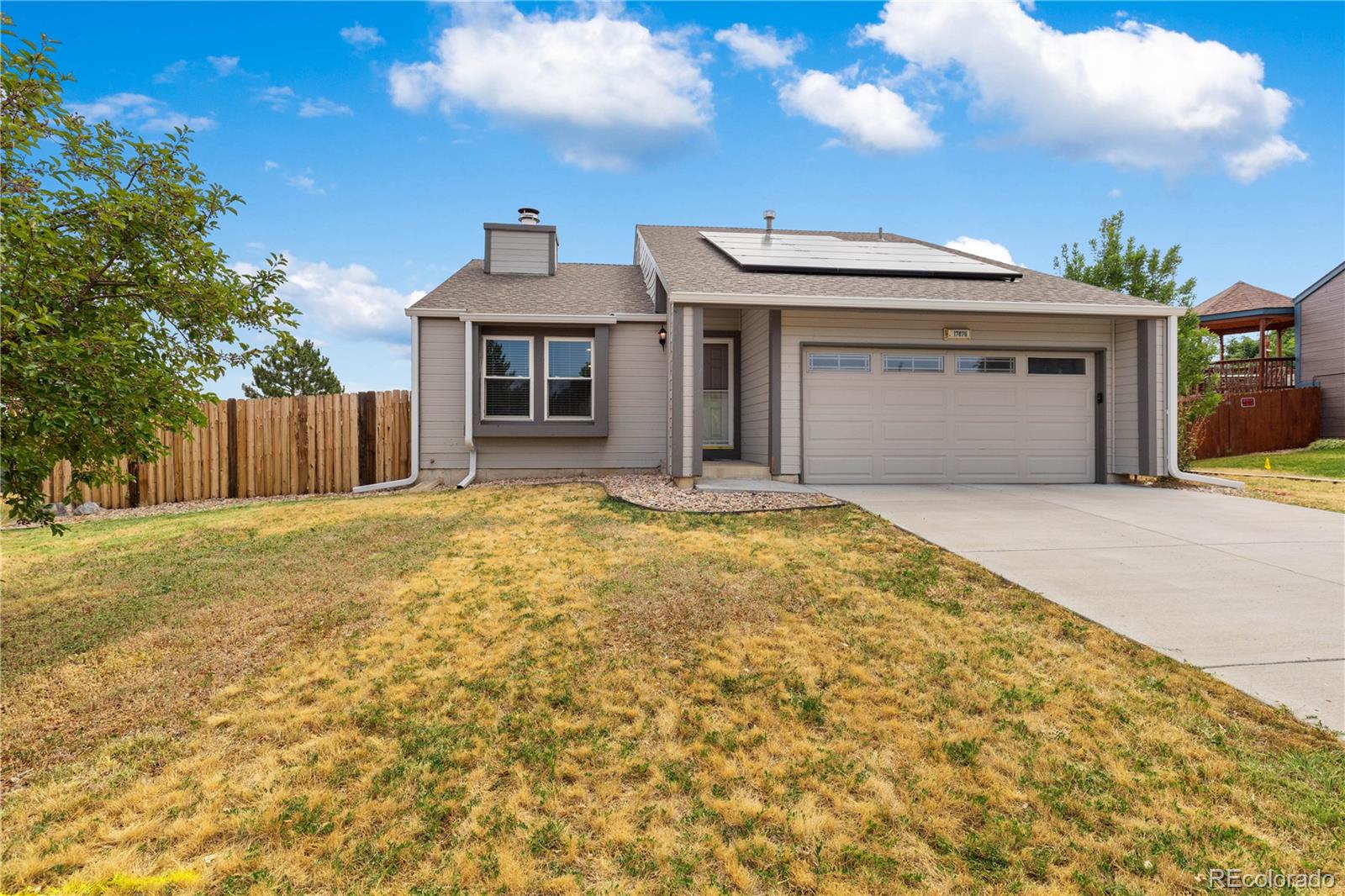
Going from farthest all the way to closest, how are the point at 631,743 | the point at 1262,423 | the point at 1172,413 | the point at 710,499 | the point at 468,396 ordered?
the point at 1262,423 → the point at 468,396 → the point at 1172,413 → the point at 710,499 → the point at 631,743

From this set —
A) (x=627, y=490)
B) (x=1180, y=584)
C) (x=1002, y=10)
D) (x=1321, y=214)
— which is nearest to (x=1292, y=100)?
(x=1321, y=214)

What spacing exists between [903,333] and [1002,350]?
172 centimetres

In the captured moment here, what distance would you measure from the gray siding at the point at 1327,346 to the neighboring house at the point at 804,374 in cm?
1455

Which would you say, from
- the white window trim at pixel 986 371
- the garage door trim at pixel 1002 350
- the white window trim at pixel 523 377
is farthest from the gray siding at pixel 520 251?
the white window trim at pixel 986 371

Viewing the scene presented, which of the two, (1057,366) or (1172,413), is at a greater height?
(1057,366)

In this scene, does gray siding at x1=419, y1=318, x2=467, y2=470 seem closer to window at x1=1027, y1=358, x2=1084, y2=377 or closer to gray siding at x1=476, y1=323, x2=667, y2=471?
gray siding at x1=476, y1=323, x2=667, y2=471

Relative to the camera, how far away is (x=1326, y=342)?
61.6ft

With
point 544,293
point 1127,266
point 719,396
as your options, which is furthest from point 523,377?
point 1127,266

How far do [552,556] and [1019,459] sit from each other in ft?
26.5

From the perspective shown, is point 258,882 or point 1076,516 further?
point 1076,516

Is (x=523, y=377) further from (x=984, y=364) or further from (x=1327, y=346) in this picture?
(x=1327, y=346)

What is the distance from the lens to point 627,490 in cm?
848

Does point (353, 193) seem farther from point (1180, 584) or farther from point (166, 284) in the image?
point (1180, 584)

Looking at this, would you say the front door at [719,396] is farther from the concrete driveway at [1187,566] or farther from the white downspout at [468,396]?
the white downspout at [468,396]
